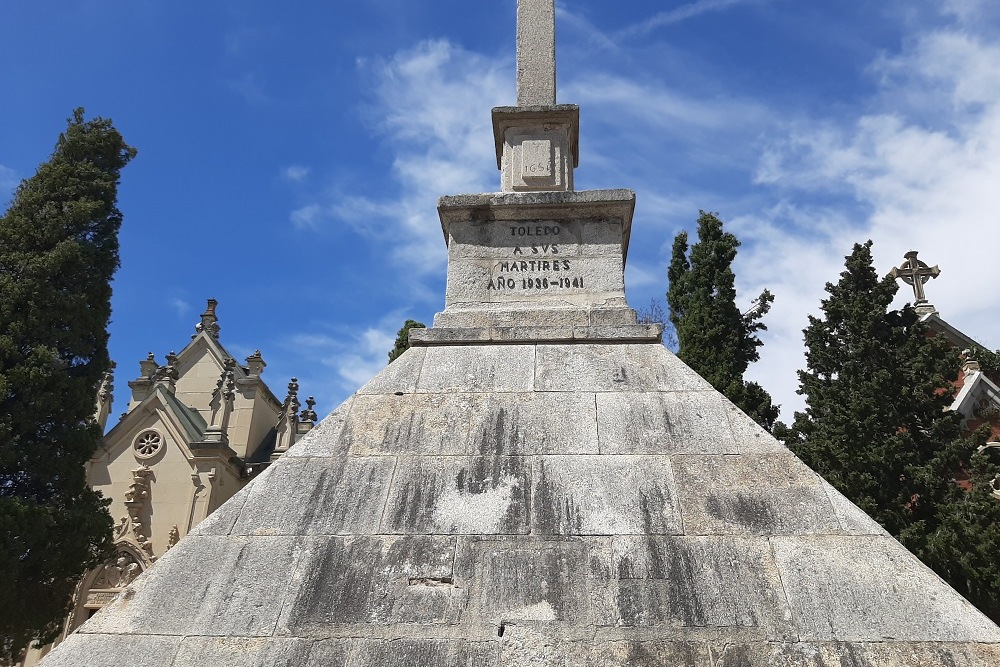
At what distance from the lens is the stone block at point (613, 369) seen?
540cm

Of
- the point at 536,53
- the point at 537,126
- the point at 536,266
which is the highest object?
the point at 536,53

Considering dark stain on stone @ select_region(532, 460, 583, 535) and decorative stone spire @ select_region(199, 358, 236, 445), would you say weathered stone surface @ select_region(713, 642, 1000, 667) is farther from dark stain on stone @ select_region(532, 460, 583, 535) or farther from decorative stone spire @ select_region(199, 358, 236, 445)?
decorative stone spire @ select_region(199, 358, 236, 445)

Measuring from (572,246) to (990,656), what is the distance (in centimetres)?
425

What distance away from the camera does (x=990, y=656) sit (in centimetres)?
354

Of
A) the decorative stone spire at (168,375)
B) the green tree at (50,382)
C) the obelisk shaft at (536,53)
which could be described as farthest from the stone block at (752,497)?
the decorative stone spire at (168,375)

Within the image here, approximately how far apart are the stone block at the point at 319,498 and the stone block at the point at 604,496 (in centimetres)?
102

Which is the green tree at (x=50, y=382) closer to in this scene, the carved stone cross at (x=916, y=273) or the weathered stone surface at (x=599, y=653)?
the weathered stone surface at (x=599, y=653)

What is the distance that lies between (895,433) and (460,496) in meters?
11.5

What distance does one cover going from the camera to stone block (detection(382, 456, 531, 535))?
4.42 metres

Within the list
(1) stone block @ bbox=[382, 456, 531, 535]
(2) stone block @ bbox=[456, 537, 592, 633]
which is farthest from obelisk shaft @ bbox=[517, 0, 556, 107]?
(2) stone block @ bbox=[456, 537, 592, 633]

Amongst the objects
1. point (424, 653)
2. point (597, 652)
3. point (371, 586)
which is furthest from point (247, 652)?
point (597, 652)

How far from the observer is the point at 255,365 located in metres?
28.4

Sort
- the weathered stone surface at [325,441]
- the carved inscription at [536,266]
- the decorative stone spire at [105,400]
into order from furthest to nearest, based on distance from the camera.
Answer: the decorative stone spire at [105,400], the carved inscription at [536,266], the weathered stone surface at [325,441]

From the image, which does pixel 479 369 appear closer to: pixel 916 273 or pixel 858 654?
pixel 858 654
